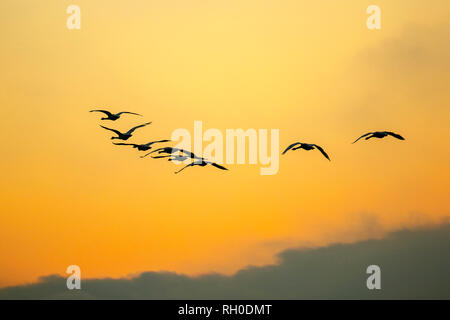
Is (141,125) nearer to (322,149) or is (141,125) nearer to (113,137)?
(113,137)

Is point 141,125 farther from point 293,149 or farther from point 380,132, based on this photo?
point 380,132

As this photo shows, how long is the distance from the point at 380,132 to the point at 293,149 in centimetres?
1120

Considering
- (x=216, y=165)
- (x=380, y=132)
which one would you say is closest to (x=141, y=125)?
(x=216, y=165)

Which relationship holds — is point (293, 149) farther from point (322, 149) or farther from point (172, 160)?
point (172, 160)

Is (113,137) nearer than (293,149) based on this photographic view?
No

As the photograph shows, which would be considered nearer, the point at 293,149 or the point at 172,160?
the point at 293,149

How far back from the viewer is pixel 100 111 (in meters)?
88.2

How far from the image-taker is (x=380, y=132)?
292 feet

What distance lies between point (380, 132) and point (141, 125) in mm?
27989

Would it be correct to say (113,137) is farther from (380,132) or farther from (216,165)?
(380,132)

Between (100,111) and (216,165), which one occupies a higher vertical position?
(100,111)

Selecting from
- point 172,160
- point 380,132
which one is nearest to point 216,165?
point 172,160

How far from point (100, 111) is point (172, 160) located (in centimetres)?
1033

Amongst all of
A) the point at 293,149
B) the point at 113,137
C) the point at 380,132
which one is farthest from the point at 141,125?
the point at 380,132
